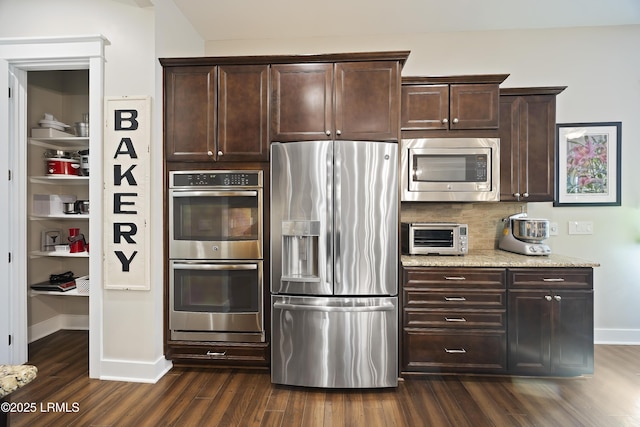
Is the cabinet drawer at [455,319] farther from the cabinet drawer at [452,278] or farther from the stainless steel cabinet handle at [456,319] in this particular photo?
the cabinet drawer at [452,278]

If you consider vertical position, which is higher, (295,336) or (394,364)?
(295,336)

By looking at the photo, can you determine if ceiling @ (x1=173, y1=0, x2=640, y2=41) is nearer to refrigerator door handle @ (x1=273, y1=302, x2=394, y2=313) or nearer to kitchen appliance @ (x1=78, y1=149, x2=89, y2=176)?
kitchen appliance @ (x1=78, y1=149, x2=89, y2=176)

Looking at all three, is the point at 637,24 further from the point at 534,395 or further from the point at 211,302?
the point at 211,302

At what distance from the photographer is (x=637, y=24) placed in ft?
9.91

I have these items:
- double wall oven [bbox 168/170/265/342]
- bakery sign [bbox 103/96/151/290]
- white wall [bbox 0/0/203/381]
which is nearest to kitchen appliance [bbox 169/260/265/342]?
double wall oven [bbox 168/170/265/342]

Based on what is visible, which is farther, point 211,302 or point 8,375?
point 211,302

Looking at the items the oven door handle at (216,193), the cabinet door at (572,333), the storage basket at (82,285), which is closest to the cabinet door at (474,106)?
the cabinet door at (572,333)

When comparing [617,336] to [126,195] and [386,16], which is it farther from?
[126,195]

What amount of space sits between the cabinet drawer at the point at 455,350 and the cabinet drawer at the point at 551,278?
43 cm

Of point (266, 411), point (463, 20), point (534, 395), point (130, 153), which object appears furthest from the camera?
point (463, 20)

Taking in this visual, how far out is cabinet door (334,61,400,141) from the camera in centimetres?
238

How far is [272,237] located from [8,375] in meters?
1.49

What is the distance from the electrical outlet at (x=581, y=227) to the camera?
307 cm

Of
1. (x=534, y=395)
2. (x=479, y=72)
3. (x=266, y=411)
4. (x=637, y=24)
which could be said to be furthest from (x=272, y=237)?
(x=637, y=24)
